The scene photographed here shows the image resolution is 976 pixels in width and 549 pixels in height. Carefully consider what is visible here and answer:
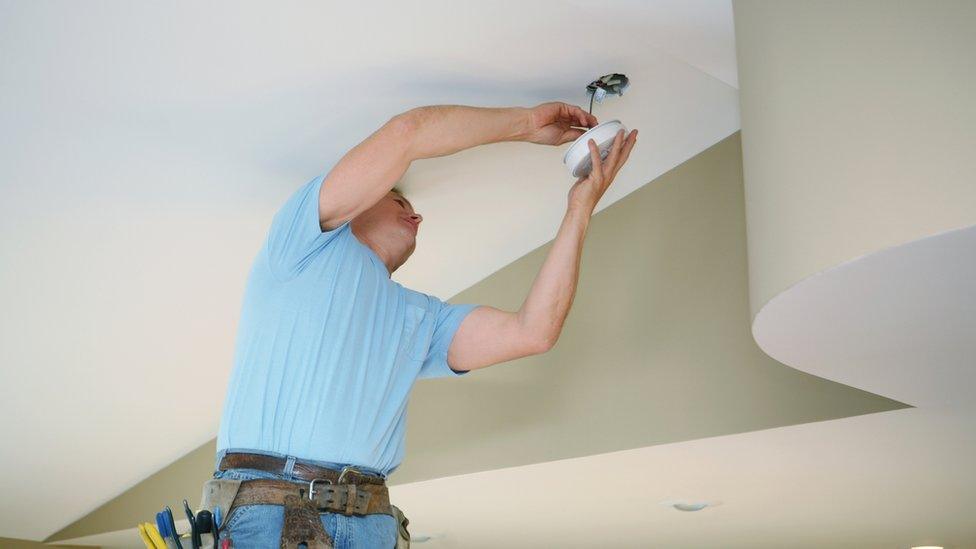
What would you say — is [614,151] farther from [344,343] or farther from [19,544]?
[19,544]

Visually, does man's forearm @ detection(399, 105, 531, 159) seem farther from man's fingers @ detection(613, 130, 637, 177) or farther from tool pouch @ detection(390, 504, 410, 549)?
tool pouch @ detection(390, 504, 410, 549)

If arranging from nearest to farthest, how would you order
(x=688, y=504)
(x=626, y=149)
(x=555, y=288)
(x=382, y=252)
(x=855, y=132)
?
1. (x=855, y=132)
2. (x=555, y=288)
3. (x=626, y=149)
4. (x=382, y=252)
5. (x=688, y=504)

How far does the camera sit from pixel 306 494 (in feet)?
5.66

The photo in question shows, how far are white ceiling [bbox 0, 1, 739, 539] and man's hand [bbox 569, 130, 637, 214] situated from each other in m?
0.30

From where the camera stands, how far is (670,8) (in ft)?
7.28

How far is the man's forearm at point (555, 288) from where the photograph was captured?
6.99 ft

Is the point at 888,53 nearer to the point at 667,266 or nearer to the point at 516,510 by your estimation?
the point at 667,266

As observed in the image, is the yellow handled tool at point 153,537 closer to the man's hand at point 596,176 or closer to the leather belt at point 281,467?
the leather belt at point 281,467

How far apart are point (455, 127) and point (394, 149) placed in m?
0.18

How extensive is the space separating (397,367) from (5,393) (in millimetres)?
2127

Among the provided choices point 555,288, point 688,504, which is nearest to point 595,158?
point 555,288

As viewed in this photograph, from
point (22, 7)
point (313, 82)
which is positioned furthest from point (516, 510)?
point (22, 7)

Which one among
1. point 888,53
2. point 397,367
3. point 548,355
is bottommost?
point 397,367

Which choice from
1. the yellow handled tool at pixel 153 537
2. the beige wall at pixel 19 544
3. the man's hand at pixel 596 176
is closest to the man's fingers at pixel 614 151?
the man's hand at pixel 596 176
